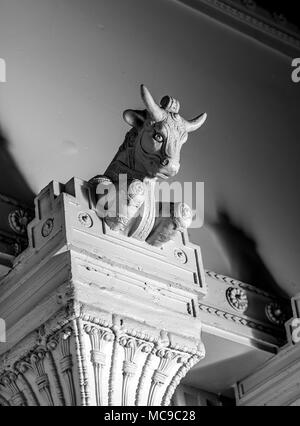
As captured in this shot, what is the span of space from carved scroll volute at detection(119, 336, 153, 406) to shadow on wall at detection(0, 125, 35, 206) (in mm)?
925

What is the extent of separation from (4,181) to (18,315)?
2.44ft

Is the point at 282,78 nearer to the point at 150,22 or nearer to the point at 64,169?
the point at 150,22

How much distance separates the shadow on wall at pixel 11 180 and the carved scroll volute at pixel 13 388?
2.73ft

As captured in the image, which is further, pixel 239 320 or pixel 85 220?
pixel 239 320

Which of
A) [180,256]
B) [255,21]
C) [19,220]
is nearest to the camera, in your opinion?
[180,256]

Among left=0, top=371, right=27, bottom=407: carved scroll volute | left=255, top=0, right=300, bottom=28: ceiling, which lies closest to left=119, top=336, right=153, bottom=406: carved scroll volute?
left=0, top=371, right=27, bottom=407: carved scroll volute

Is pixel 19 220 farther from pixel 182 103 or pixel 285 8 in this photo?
pixel 285 8

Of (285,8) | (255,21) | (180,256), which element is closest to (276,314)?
(180,256)

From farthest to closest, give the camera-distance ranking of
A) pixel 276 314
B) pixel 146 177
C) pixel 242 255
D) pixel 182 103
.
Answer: pixel 182 103
pixel 242 255
pixel 276 314
pixel 146 177

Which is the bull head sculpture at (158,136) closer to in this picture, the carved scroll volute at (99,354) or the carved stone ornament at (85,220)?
the carved stone ornament at (85,220)

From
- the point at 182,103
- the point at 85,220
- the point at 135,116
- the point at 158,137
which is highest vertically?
the point at 182,103

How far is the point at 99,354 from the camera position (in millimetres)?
4734

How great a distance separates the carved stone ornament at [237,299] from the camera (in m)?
5.92

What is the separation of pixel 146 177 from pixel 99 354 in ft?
2.60
